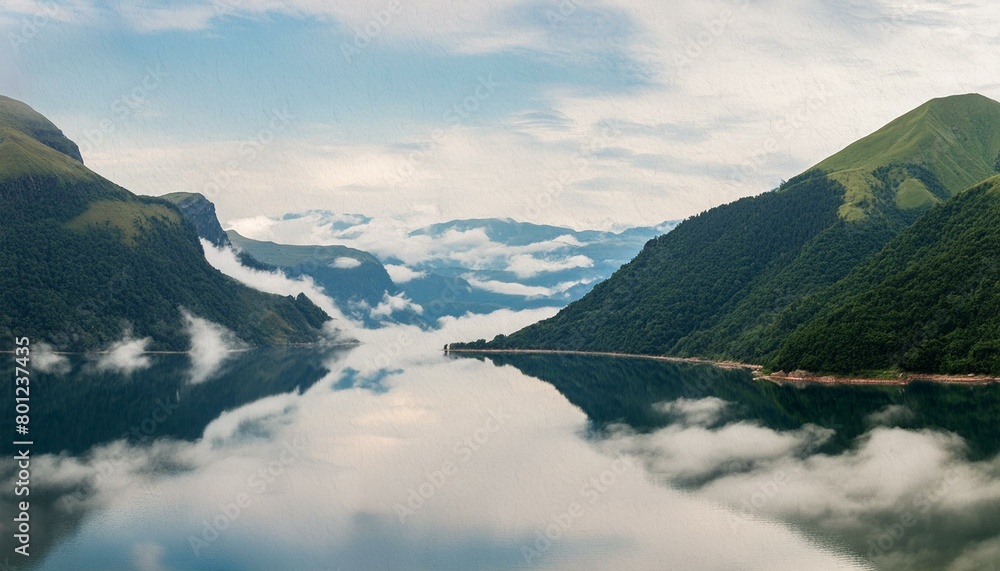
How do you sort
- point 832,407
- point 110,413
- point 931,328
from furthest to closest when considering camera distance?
1. point 931,328
2. point 110,413
3. point 832,407

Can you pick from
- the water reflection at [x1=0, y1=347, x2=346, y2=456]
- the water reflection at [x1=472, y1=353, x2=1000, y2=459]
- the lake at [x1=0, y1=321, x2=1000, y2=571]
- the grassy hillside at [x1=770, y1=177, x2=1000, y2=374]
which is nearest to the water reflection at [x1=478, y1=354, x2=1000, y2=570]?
the water reflection at [x1=472, y1=353, x2=1000, y2=459]

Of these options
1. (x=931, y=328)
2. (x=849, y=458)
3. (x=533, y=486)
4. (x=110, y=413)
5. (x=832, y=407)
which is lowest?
(x=849, y=458)

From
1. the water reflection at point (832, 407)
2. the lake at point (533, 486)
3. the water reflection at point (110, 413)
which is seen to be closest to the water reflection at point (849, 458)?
the water reflection at point (832, 407)

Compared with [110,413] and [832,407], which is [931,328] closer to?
[832,407]

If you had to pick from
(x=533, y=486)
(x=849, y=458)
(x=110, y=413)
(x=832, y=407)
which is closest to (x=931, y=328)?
(x=832, y=407)

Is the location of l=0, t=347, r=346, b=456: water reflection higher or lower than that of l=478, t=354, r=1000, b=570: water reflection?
higher

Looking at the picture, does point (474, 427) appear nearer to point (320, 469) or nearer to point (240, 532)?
point (320, 469)

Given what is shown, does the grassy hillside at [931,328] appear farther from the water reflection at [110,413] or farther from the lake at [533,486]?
the water reflection at [110,413]

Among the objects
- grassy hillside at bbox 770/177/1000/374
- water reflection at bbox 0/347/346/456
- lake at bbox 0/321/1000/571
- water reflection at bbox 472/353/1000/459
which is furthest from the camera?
grassy hillside at bbox 770/177/1000/374

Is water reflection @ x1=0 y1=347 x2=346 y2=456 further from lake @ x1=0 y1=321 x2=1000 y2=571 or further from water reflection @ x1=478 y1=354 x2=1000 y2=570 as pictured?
water reflection @ x1=478 y1=354 x2=1000 y2=570
